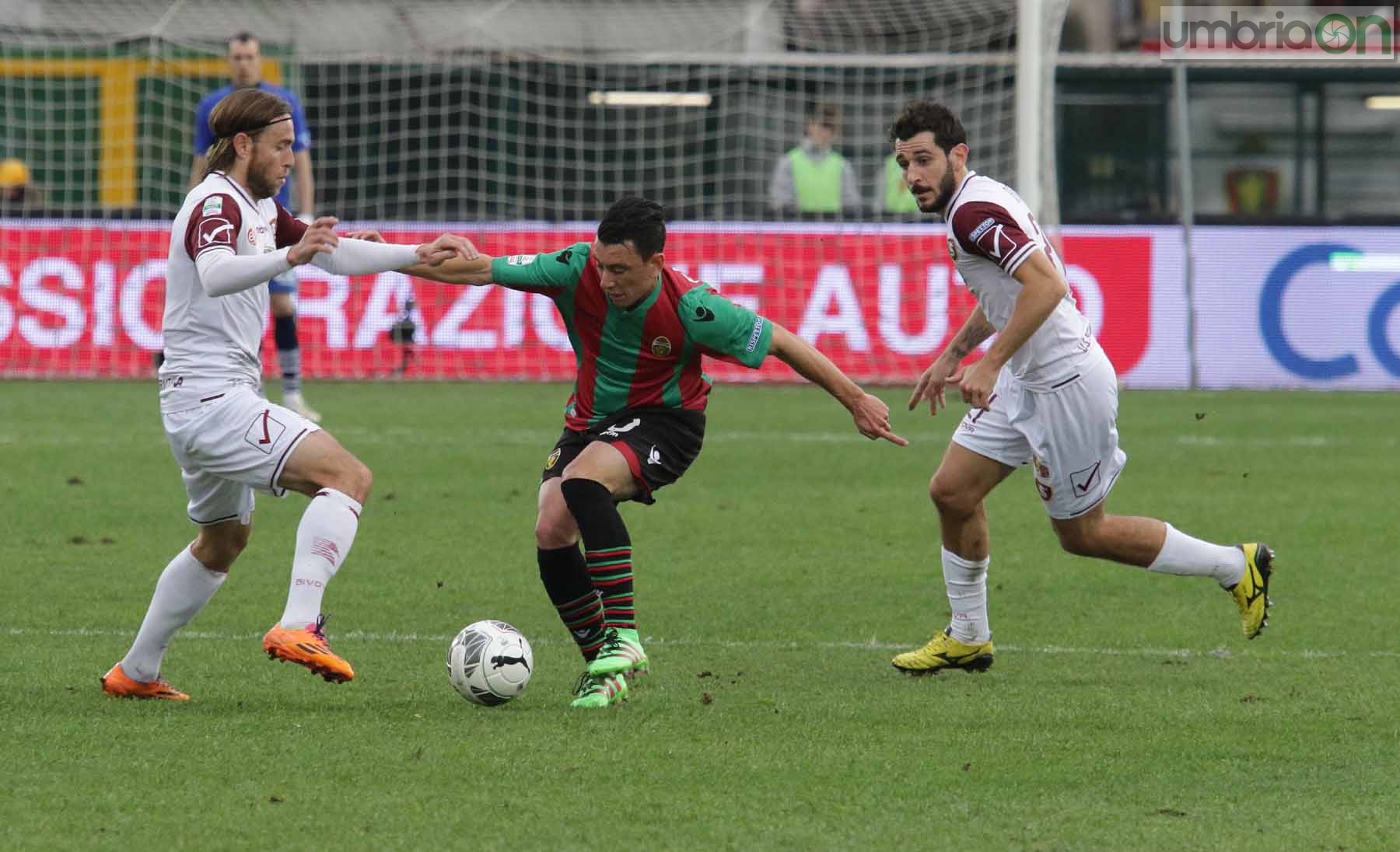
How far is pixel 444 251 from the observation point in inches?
246

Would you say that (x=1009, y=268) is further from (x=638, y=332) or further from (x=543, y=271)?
(x=543, y=271)

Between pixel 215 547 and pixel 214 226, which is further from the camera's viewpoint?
pixel 215 547

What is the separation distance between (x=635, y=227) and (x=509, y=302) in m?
11.5

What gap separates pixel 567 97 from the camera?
20.1m

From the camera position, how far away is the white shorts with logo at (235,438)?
592 centimetres

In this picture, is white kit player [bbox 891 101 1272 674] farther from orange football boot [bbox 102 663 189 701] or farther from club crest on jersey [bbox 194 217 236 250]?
orange football boot [bbox 102 663 189 701]

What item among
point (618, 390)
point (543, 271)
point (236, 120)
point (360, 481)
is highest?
point (236, 120)

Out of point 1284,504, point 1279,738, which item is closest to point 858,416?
point 1279,738

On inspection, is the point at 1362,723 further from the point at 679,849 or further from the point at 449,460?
the point at 449,460

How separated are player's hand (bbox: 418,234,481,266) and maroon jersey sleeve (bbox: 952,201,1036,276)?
1557mm

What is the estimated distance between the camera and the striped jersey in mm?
6246

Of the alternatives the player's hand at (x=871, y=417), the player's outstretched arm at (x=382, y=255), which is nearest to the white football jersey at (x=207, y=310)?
the player's outstretched arm at (x=382, y=255)

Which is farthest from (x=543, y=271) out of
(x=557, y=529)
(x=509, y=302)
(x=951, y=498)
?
(x=509, y=302)

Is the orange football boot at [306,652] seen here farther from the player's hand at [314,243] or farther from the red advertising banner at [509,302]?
the red advertising banner at [509,302]
